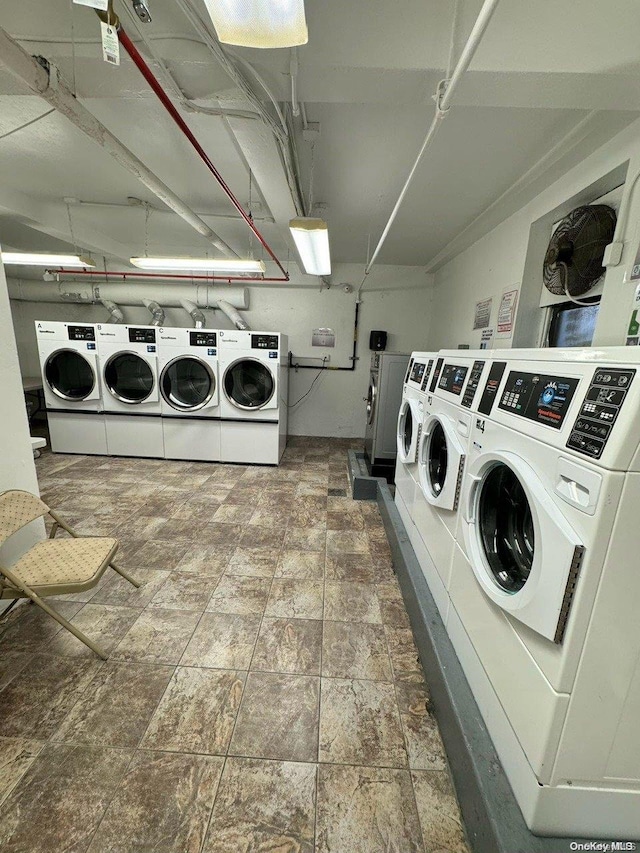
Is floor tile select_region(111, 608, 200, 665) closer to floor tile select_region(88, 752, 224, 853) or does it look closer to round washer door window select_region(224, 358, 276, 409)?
floor tile select_region(88, 752, 224, 853)

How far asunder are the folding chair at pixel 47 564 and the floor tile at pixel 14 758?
34 centimetres

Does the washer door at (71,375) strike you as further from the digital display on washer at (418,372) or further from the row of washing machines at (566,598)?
the row of washing machines at (566,598)

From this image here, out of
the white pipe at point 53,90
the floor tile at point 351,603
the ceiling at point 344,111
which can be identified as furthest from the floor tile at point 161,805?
the ceiling at point 344,111

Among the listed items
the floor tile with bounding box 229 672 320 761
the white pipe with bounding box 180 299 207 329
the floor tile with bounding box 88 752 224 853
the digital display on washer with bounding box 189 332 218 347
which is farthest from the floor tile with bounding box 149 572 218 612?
the white pipe with bounding box 180 299 207 329

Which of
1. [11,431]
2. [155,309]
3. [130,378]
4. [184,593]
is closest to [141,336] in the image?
[130,378]

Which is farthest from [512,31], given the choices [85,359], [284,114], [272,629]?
[85,359]

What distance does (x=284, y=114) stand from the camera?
167 centimetres

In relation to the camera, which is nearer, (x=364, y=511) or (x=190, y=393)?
(x=364, y=511)

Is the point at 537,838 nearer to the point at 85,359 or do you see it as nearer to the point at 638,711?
the point at 638,711

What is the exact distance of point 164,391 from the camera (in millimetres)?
3982

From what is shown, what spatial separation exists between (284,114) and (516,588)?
7.81 ft

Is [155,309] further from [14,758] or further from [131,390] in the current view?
[14,758]

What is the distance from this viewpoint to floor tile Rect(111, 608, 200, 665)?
1.57m

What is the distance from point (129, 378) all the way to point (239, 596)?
336 centimetres
